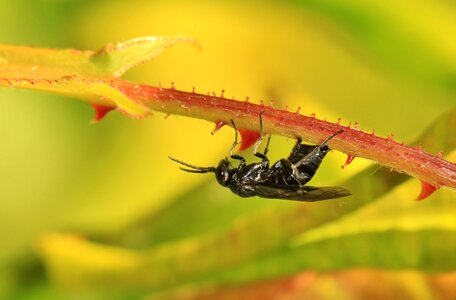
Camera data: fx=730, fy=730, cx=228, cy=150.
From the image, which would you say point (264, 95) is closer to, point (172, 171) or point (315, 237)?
point (172, 171)

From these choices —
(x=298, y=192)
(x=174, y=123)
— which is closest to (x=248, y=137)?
(x=298, y=192)

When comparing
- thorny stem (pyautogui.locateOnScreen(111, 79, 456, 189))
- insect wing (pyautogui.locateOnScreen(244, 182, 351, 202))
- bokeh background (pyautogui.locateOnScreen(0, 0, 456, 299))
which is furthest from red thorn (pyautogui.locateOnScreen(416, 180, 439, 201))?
bokeh background (pyautogui.locateOnScreen(0, 0, 456, 299))

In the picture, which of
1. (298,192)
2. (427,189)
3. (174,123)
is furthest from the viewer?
(174,123)

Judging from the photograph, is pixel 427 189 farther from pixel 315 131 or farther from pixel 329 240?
pixel 329 240

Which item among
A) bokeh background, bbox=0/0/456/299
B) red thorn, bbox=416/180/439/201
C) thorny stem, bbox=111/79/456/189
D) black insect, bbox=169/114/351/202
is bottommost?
red thorn, bbox=416/180/439/201

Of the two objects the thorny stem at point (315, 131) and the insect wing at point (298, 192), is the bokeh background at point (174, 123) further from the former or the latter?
the thorny stem at point (315, 131)

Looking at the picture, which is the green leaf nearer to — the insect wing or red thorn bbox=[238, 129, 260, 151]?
the insect wing
